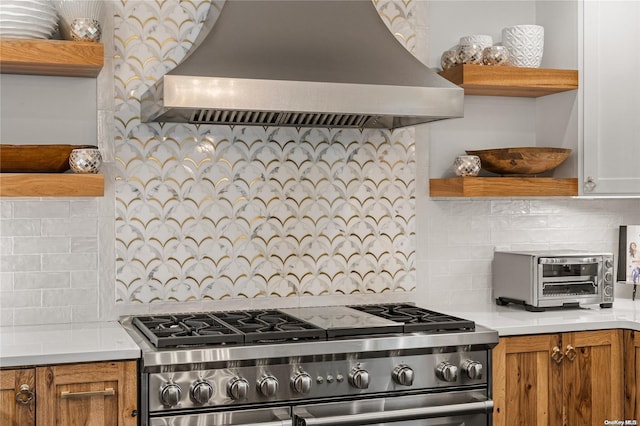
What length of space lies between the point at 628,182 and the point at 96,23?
2.34 m

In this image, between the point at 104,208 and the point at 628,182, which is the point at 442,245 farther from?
the point at 104,208

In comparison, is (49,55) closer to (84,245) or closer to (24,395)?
(84,245)

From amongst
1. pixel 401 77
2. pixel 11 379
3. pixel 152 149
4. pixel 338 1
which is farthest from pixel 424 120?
pixel 11 379

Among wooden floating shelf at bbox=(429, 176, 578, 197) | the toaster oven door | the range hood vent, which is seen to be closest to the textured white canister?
wooden floating shelf at bbox=(429, 176, 578, 197)

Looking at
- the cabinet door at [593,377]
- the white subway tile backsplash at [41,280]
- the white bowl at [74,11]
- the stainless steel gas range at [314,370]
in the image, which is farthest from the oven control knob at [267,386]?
the white bowl at [74,11]

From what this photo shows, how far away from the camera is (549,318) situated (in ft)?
10.9

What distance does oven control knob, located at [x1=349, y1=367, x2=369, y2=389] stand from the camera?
9.15 ft

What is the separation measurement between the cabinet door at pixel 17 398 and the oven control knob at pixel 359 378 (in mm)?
1043

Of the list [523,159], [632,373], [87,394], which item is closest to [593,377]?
[632,373]

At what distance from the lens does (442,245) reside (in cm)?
374

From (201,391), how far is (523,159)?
176 cm

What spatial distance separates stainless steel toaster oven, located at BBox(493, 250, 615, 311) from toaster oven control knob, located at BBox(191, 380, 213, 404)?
1.56 meters

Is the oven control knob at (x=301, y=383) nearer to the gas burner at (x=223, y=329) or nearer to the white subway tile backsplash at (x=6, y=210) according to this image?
the gas burner at (x=223, y=329)

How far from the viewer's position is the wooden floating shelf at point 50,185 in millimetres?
2824
